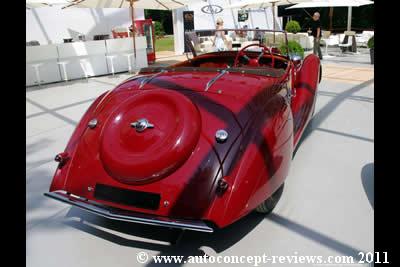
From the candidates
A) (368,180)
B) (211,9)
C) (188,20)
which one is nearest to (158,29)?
(211,9)

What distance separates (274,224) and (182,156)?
98 cm

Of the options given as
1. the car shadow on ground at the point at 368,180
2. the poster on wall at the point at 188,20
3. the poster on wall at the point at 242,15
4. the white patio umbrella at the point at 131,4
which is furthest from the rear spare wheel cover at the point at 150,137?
the poster on wall at the point at 242,15

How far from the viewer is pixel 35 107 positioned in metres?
6.92

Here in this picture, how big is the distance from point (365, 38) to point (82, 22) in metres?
11.1

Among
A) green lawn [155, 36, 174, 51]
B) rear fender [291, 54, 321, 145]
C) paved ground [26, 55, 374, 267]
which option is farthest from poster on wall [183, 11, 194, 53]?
paved ground [26, 55, 374, 267]

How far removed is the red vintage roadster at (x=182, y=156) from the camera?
8.00 ft

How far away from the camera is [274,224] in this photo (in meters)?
2.91

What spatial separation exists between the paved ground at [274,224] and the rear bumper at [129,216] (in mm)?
356

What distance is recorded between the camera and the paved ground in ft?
8.66

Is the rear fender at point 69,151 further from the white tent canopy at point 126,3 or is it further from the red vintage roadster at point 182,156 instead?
the white tent canopy at point 126,3

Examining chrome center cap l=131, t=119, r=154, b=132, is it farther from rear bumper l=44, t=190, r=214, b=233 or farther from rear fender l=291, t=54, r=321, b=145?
rear fender l=291, t=54, r=321, b=145

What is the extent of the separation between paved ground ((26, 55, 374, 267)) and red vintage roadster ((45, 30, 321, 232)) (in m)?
0.30

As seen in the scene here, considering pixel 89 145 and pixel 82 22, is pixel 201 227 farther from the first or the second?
pixel 82 22

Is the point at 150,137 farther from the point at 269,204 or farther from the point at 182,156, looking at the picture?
the point at 269,204
